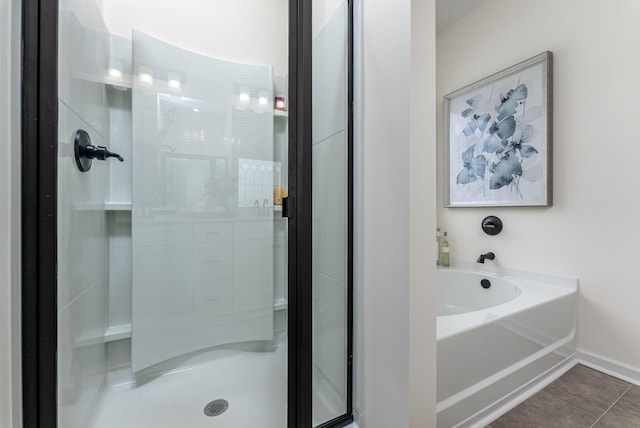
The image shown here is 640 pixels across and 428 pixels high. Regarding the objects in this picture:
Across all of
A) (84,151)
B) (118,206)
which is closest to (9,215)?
(84,151)

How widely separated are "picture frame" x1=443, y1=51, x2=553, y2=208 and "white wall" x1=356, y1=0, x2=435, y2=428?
1.34m

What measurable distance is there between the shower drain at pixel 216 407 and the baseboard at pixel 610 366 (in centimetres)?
190

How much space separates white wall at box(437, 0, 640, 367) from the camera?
4.33 ft

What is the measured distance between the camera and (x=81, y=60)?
3.09 feet

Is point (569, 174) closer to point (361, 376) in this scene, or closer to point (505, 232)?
point (505, 232)

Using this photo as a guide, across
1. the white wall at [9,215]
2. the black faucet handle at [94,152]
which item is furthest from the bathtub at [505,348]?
the black faucet handle at [94,152]

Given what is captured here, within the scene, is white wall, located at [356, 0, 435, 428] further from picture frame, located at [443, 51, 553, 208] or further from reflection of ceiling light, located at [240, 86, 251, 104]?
picture frame, located at [443, 51, 553, 208]

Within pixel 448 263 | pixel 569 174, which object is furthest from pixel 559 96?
pixel 448 263

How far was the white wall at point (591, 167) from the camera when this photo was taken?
1318 mm

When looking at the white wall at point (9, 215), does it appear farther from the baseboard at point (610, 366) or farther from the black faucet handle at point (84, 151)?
the baseboard at point (610, 366)

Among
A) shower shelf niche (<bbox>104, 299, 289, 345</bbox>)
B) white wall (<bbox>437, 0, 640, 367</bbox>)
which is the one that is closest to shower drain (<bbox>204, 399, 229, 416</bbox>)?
shower shelf niche (<bbox>104, 299, 289, 345</bbox>)

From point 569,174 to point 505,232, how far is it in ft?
1.59

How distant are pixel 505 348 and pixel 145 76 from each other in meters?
2.09

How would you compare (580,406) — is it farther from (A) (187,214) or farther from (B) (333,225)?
(A) (187,214)
